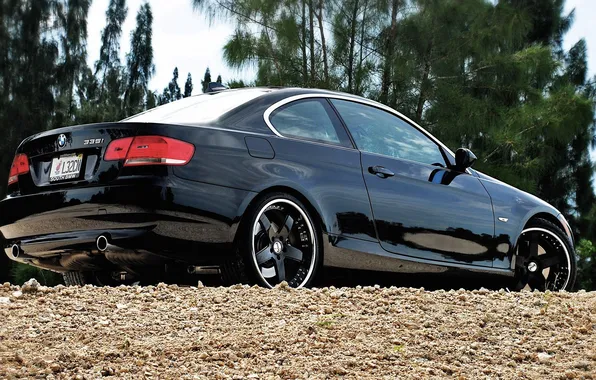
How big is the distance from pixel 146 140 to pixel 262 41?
707 inches

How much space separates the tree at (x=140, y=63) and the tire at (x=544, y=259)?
2665cm

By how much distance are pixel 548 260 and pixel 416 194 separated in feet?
6.13

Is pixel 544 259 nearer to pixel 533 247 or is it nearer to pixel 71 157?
pixel 533 247

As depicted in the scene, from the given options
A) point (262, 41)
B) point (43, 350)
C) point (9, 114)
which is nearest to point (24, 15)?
point (9, 114)

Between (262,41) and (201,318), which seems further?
(262,41)

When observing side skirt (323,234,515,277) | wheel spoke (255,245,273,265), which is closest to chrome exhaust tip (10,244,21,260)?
wheel spoke (255,245,273,265)

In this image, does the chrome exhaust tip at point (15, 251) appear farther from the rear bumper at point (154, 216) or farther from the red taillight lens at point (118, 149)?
the red taillight lens at point (118, 149)

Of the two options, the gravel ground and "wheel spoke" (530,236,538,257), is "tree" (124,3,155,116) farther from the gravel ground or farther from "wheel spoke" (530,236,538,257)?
the gravel ground

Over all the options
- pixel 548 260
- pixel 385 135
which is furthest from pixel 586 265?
pixel 385 135

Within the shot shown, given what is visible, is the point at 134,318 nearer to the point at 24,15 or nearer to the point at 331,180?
the point at 331,180

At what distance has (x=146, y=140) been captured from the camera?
6.17 metres

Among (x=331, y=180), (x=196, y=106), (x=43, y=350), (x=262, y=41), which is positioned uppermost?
(x=262, y=41)

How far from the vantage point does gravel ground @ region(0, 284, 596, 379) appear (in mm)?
4641

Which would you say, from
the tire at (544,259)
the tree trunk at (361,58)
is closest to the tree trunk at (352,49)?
the tree trunk at (361,58)
